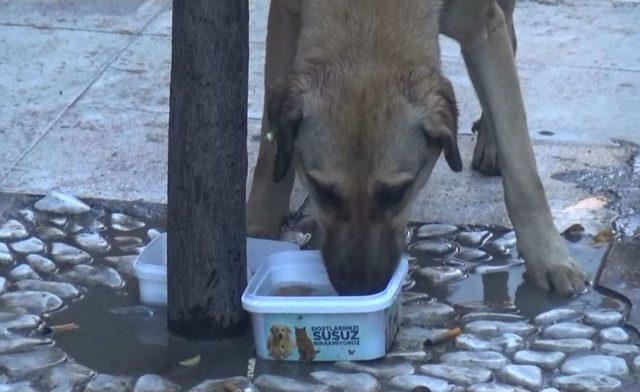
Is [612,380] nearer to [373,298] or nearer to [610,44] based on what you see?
[373,298]

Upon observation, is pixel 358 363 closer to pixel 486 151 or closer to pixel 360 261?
pixel 360 261

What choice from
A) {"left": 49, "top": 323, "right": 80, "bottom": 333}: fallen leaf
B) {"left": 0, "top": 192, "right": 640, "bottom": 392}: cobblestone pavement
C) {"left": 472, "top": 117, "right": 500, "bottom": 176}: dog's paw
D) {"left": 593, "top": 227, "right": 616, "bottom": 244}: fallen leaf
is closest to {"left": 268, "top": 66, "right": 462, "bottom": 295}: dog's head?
{"left": 0, "top": 192, "right": 640, "bottom": 392}: cobblestone pavement

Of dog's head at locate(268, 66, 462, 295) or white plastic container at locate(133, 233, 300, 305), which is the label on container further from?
white plastic container at locate(133, 233, 300, 305)

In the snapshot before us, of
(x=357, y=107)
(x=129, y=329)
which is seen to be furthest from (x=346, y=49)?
(x=129, y=329)

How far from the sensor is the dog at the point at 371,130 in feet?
14.9

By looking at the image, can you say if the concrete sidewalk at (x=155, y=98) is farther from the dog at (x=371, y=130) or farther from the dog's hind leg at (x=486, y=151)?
the dog at (x=371, y=130)

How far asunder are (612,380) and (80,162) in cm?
294

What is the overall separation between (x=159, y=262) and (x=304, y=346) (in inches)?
33.4

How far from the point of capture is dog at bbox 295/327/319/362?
4.48m

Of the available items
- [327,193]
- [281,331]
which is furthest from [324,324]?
[327,193]

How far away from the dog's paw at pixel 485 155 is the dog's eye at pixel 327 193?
68.3 inches

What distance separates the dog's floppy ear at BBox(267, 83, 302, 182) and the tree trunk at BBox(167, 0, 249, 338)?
7.4 inches

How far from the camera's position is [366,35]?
478 cm

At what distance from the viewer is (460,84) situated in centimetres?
745
